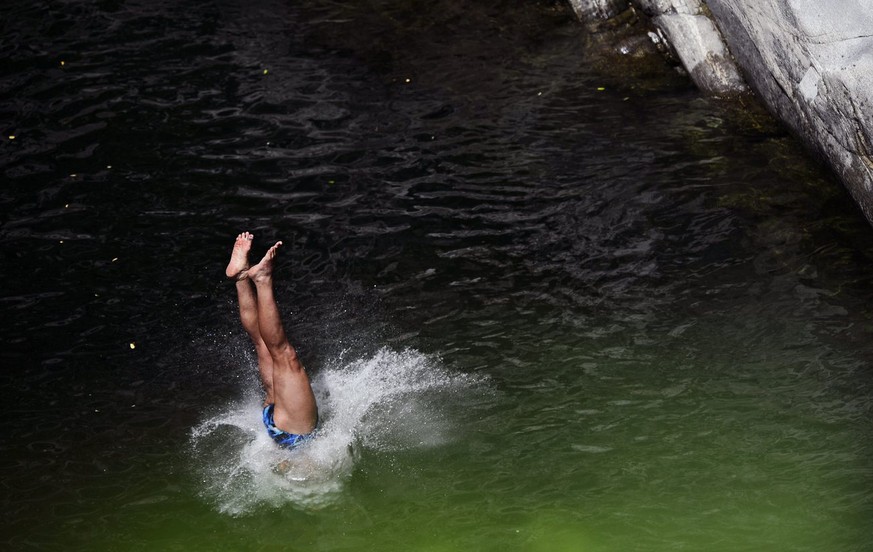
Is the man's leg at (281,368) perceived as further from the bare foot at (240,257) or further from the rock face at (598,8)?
A: the rock face at (598,8)

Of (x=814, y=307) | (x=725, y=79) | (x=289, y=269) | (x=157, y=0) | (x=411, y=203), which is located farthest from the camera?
(x=157, y=0)

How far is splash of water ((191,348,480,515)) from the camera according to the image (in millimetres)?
7969

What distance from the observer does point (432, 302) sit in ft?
31.8

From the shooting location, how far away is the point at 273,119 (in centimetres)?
1302

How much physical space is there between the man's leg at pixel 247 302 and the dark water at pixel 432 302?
582mm

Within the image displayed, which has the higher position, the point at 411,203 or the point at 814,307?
the point at 411,203

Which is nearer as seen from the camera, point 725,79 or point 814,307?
point 814,307

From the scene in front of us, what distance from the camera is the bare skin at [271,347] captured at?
7.41m

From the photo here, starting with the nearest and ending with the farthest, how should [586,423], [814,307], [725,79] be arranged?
[586,423] → [814,307] → [725,79]

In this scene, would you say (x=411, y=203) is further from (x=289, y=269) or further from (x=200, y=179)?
(x=200, y=179)

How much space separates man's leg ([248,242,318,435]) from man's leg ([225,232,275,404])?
13cm

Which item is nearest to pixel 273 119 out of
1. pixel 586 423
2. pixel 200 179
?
pixel 200 179

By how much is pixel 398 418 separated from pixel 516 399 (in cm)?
109

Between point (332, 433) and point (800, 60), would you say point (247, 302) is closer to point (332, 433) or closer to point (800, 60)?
point (332, 433)
